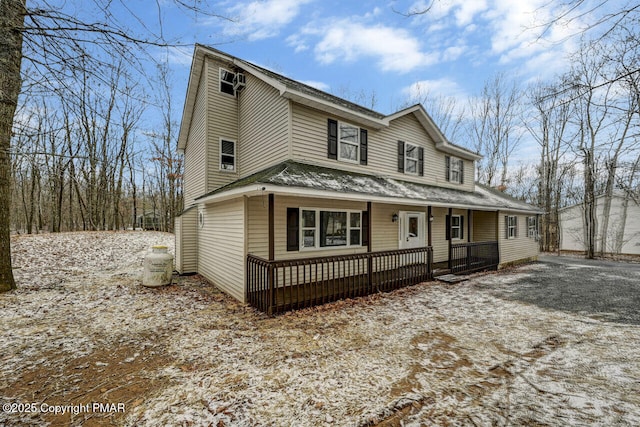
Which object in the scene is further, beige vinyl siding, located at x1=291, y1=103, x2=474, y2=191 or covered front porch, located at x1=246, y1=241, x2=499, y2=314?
beige vinyl siding, located at x1=291, y1=103, x2=474, y2=191

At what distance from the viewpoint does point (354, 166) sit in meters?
9.41

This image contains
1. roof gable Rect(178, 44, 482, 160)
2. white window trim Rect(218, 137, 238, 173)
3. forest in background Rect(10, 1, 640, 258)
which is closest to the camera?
roof gable Rect(178, 44, 482, 160)

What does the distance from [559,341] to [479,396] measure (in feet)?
9.17

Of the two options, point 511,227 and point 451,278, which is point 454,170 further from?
point 451,278

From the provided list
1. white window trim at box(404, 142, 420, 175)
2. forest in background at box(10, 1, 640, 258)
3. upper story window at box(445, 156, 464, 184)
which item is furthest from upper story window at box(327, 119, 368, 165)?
forest in background at box(10, 1, 640, 258)

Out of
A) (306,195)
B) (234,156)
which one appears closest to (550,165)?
(306,195)

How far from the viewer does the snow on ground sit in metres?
2.88

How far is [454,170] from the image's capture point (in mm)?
13414

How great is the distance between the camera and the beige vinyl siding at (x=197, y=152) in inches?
385

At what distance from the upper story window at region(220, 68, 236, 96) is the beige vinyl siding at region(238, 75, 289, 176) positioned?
18.7 inches

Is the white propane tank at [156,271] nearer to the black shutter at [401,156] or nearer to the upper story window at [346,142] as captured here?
the upper story window at [346,142]

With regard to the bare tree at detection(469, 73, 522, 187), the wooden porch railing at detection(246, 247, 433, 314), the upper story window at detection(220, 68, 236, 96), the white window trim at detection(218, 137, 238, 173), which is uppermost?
the bare tree at detection(469, 73, 522, 187)

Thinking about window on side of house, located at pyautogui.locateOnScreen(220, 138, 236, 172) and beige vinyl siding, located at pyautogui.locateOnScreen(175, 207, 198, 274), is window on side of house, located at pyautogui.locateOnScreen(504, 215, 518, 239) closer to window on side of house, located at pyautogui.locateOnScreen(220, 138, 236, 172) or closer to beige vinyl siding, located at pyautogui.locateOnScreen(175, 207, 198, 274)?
window on side of house, located at pyautogui.locateOnScreen(220, 138, 236, 172)

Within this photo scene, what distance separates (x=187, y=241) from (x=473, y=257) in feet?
39.0
